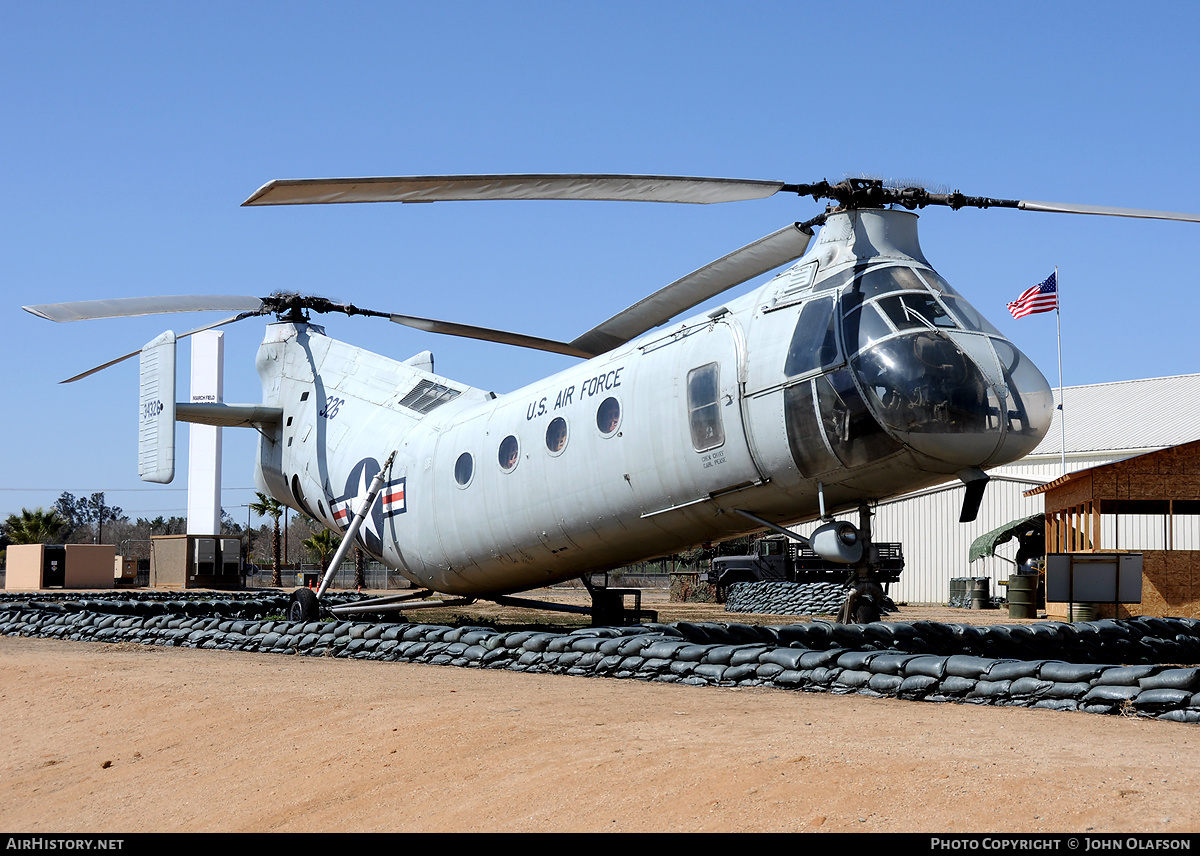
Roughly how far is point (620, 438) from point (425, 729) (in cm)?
568

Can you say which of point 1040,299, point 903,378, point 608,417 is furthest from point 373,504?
point 1040,299

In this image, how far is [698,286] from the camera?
44.3ft

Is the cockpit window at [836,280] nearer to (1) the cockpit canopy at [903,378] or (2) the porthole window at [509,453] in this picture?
(1) the cockpit canopy at [903,378]

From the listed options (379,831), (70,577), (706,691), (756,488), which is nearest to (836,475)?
(756,488)

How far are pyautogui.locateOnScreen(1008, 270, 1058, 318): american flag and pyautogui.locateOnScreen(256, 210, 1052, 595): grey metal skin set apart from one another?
2438cm

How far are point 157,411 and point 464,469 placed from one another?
16.0ft

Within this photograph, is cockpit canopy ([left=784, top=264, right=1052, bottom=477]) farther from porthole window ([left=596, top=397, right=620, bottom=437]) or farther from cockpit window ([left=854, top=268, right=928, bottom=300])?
porthole window ([left=596, top=397, right=620, bottom=437])

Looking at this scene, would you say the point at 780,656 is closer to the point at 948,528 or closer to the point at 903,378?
the point at 903,378

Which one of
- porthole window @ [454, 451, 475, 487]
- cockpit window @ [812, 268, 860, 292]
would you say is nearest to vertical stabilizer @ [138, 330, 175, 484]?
porthole window @ [454, 451, 475, 487]

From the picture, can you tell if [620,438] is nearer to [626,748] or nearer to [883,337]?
[883,337]

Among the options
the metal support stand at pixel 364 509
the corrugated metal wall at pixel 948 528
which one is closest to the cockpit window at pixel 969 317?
the metal support stand at pixel 364 509

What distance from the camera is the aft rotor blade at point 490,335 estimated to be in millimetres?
15698

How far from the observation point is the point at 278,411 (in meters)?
20.4

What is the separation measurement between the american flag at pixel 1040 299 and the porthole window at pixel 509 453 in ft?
85.0
